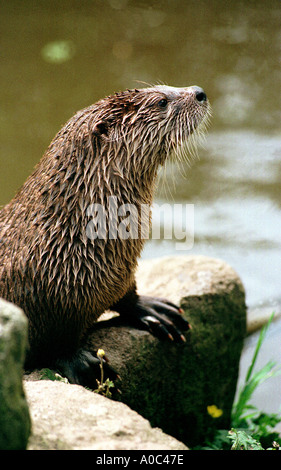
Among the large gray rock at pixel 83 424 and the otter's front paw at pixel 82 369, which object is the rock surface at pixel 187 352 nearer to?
the otter's front paw at pixel 82 369

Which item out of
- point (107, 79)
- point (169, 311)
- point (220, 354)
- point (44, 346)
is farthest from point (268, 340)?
point (107, 79)

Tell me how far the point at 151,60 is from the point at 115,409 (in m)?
4.29

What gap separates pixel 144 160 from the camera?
7.88ft

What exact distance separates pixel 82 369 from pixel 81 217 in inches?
24.2

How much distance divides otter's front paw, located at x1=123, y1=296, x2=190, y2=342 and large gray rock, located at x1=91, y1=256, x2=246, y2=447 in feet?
0.16

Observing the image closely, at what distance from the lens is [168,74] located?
5.36m

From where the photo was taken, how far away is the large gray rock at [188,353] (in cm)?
269

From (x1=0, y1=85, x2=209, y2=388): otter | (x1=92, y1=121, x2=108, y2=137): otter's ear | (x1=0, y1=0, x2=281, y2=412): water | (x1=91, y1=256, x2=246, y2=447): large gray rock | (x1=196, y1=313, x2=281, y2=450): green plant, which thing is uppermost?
(x1=0, y1=0, x2=281, y2=412): water

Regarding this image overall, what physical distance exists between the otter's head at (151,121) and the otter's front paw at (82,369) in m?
0.80

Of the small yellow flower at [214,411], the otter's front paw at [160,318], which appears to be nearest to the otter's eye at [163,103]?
the otter's front paw at [160,318]

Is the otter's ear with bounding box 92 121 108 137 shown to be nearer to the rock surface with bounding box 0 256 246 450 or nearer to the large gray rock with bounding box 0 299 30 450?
the rock surface with bounding box 0 256 246 450

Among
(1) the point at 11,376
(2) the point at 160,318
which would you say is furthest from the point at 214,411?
(1) the point at 11,376

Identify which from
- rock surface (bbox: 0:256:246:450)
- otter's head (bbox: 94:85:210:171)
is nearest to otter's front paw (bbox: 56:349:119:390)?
rock surface (bbox: 0:256:246:450)

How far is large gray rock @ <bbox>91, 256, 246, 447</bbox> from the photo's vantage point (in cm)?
269
